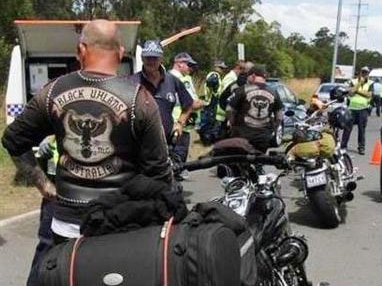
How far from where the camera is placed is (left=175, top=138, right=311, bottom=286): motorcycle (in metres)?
3.31

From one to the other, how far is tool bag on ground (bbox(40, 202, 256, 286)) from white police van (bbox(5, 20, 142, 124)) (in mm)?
5127

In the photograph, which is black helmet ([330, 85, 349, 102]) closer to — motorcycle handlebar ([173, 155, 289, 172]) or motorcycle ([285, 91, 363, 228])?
motorcycle ([285, 91, 363, 228])

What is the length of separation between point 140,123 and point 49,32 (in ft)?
16.5

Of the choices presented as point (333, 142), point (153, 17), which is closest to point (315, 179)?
point (333, 142)

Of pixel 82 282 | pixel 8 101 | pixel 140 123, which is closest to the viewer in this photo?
pixel 82 282

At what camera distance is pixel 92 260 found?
2.38 meters

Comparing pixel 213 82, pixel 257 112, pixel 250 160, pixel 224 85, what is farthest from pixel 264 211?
pixel 213 82

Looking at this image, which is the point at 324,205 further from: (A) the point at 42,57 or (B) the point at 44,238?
(B) the point at 44,238

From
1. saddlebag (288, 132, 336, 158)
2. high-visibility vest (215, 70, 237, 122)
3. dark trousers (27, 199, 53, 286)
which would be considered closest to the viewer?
dark trousers (27, 199, 53, 286)

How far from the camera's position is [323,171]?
23.1 feet

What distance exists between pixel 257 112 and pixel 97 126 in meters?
5.01

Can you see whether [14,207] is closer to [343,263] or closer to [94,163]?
[343,263]

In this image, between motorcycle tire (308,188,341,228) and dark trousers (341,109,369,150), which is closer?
motorcycle tire (308,188,341,228)

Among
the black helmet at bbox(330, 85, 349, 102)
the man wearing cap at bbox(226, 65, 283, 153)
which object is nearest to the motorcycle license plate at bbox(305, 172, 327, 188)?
the man wearing cap at bbox(226, 65, 283, 153)
